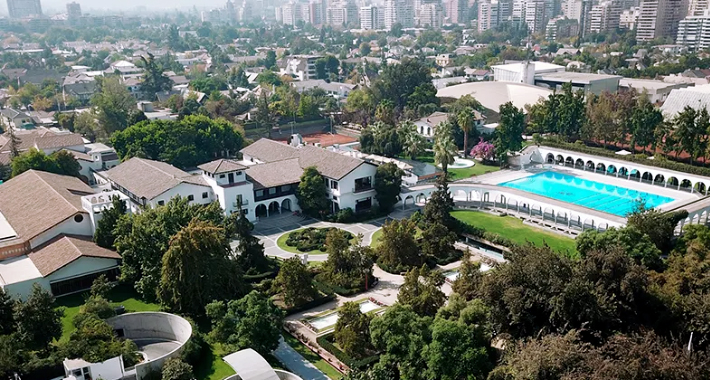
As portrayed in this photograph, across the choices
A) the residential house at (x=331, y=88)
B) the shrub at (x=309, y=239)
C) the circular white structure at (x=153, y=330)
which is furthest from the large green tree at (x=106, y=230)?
the residential house at (x=331, y=88)

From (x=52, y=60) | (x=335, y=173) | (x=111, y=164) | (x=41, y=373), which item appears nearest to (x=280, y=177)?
(x=335, y=173)

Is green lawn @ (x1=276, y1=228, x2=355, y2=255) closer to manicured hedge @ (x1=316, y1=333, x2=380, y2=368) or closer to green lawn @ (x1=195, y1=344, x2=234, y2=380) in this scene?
manicured hedge @ (x1=316, y1=333, x2=380, y2=368)

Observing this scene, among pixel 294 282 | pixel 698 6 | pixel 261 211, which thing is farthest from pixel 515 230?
pixel 698 6

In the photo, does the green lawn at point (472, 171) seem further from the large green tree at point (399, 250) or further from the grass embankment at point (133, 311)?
the grass embankment at point (133, 311)

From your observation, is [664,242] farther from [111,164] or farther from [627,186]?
[111,164]

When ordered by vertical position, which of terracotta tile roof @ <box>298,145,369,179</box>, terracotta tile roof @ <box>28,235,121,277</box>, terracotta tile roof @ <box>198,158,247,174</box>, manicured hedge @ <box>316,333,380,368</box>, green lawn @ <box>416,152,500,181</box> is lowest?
green lawn @ <box>416,152,500,181</box>

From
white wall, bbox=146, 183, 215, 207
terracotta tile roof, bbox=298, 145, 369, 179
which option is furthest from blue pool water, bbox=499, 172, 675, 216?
white wall, bbox=146, 183, 215, 207
